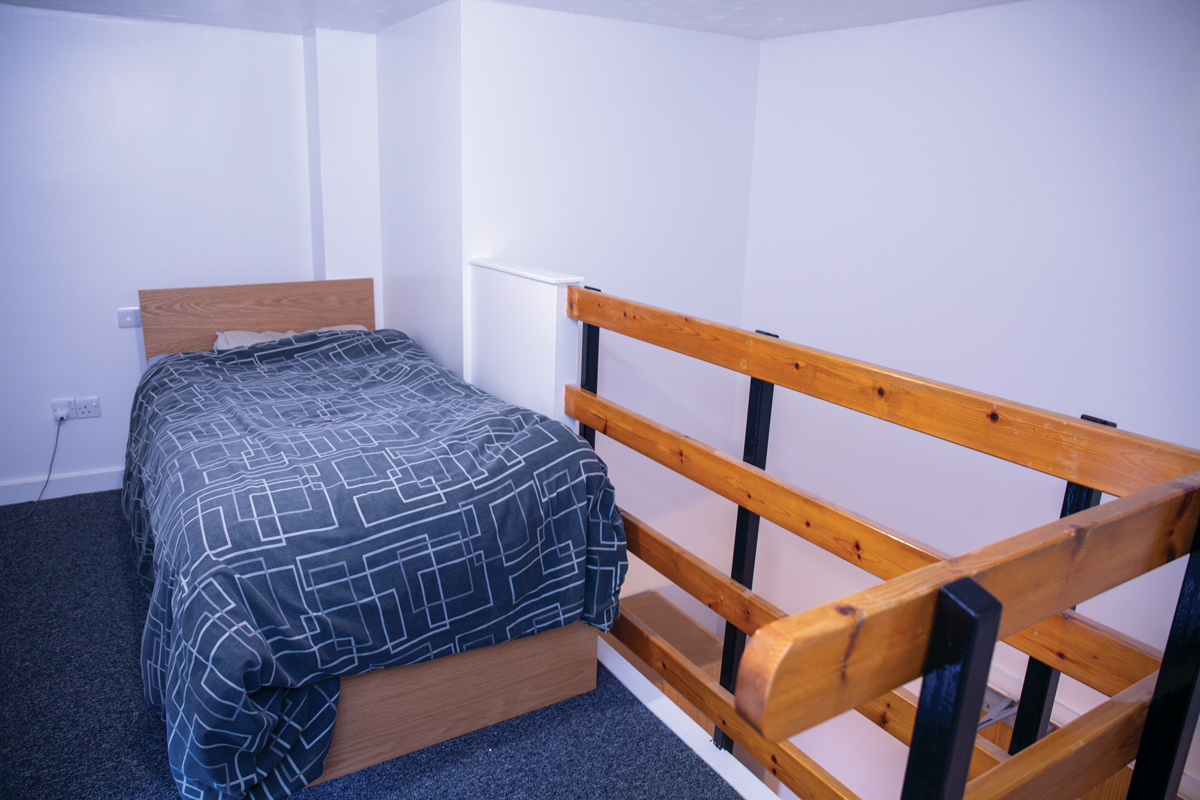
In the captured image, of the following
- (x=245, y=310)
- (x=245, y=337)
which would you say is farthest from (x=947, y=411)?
(x=245, y=310)

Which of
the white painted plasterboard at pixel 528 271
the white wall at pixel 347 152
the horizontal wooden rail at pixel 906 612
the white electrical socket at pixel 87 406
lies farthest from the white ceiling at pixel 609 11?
the horizontal wooden rail at pixel 906 612

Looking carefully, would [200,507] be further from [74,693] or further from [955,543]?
[955,543]

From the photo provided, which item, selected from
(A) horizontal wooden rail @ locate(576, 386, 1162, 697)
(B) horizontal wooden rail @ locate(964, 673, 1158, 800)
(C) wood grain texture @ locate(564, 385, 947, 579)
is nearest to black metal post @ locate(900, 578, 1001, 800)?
(B) horizontal wooden rail @ locate(964, 673, 1158, 800)

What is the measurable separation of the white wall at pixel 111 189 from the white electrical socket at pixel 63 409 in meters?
0.03

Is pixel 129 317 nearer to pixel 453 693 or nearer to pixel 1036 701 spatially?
pixel 453 693

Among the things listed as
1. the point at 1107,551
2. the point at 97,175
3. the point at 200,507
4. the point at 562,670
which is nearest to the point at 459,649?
the point at 562,670

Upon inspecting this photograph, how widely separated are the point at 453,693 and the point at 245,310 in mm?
2022

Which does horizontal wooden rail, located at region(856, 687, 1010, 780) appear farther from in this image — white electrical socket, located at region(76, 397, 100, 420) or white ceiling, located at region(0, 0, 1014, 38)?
white electrical socket, located at region(76, 397, 100, 420)

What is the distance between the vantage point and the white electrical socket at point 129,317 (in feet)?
9.89

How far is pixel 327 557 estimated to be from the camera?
1512 millimetres

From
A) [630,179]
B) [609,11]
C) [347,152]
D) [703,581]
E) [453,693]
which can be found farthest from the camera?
[347,152]

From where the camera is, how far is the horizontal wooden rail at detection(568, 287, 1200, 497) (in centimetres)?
102

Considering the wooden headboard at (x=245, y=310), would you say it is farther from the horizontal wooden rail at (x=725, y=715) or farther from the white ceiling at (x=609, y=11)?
the horizontal wooden rail at (x=725, y=715)

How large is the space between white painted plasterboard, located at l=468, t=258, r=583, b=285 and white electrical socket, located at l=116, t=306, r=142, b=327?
4.73 ft
